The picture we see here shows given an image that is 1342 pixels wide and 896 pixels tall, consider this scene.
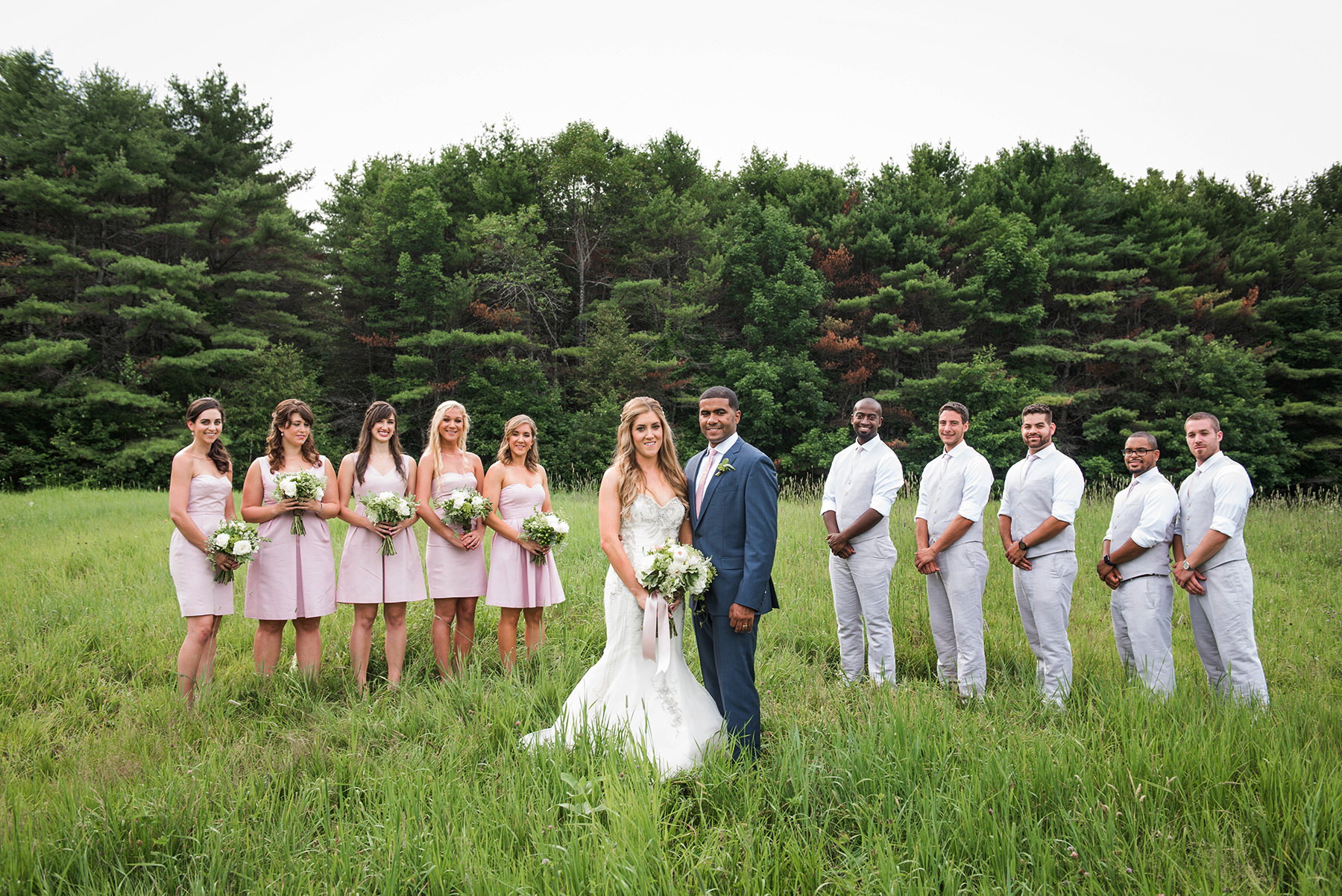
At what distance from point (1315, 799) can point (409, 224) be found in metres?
29.6

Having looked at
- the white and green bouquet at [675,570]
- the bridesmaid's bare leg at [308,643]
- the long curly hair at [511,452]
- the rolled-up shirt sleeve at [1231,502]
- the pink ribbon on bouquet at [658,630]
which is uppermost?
the long curly hair at [511,452]

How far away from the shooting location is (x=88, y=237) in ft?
82.5

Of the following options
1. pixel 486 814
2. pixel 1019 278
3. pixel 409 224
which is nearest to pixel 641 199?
pixel 409 224

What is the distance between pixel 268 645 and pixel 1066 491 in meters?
6.67

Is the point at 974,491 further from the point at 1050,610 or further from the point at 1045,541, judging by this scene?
the point at 1050,610

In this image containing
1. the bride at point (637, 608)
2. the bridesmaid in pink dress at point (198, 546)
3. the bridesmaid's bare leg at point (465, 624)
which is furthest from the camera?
the bridesmaid's bare leg at point (465, 624)

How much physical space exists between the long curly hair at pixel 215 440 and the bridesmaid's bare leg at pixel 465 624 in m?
2.20

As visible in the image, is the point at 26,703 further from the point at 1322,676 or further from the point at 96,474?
the point at 96,474

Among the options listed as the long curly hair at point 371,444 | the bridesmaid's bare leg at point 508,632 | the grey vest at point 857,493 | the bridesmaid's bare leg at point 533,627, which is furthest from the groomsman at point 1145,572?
the long curly hair at point 371,444

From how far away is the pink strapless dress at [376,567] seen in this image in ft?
18.5

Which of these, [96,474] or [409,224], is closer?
[96,474]

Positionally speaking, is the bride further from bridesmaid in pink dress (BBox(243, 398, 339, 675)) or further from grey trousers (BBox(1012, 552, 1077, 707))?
grey trousers (BBox(1012, 552, 1077, 707))

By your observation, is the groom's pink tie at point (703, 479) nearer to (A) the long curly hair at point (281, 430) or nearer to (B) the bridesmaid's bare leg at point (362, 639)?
(B) the bridesmaid's bare leg at point (362, 639)

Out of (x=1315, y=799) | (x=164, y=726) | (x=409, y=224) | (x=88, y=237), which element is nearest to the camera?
(x=1315, y=799)
